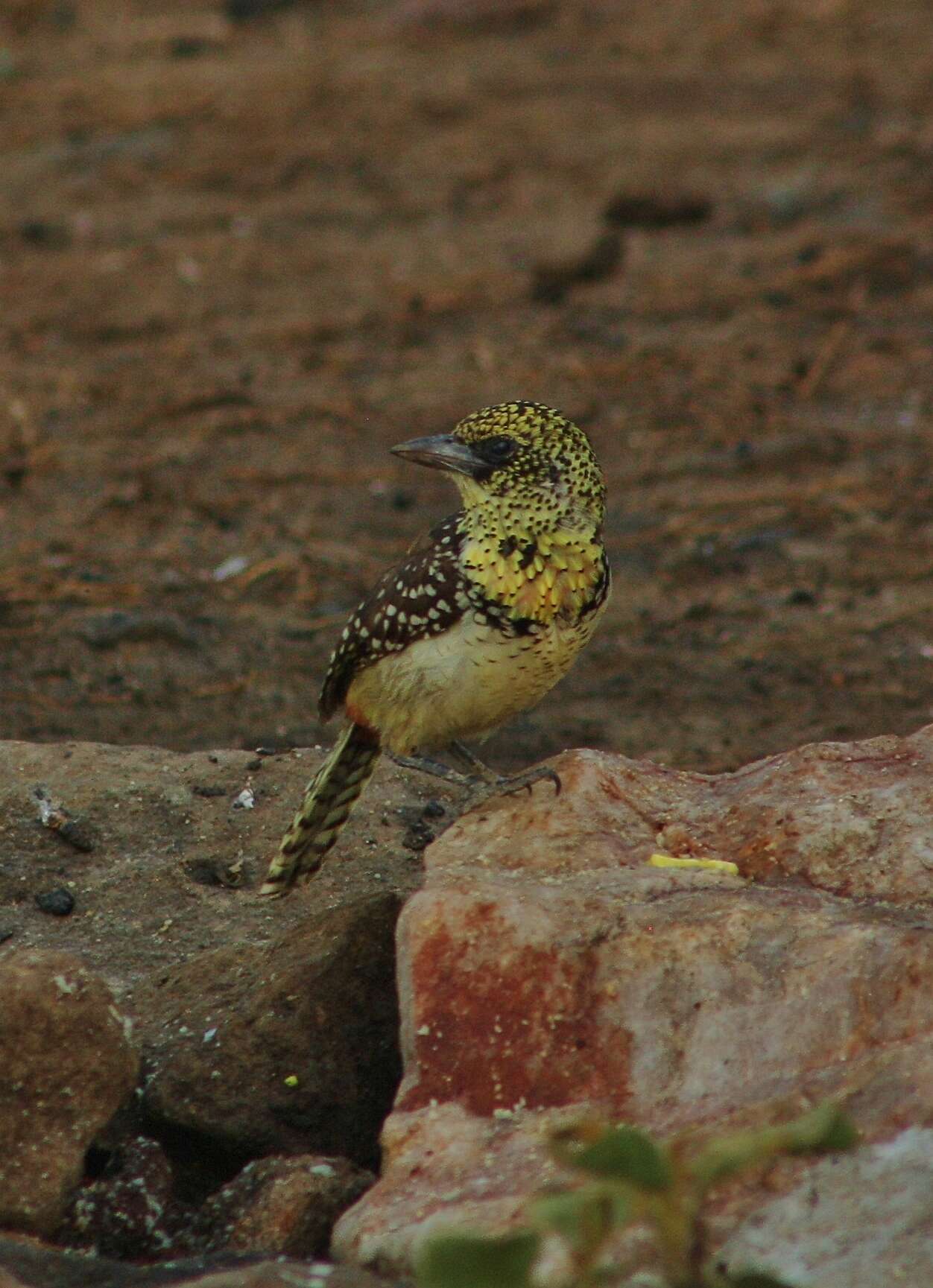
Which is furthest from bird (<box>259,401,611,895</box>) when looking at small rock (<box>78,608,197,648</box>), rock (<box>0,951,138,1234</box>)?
small rock (<box>78,608,197,648</box>)

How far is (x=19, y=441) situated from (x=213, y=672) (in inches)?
106

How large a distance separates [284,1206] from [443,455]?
6.82 feet

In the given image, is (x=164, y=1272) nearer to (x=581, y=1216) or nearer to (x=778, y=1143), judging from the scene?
(x=581, y=1216)

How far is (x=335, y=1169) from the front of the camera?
13.0ft

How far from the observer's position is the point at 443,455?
5273 mm

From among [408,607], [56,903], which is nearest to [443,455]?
[408,607]

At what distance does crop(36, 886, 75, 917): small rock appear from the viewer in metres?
5.23

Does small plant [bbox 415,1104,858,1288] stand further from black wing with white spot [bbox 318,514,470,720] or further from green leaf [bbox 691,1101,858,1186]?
black wing with white spot [bbox 318,514,470,720]

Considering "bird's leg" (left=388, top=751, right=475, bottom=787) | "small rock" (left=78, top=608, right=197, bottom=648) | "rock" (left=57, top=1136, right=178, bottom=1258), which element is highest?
"bird's leg" (left=388, top=751, right=475, bottom=787)

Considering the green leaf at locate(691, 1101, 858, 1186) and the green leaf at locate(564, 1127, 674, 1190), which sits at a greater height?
the green leaf at locate(564, 1127, 674, 1190)

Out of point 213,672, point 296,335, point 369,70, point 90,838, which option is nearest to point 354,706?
point 90,838

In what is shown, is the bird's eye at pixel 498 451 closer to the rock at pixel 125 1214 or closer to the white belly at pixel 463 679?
the white belly at pixel 463 679

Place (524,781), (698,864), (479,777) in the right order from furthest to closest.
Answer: (479,777)
(524,781)
(698,864)

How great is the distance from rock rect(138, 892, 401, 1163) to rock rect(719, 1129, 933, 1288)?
1202 millimetres
